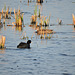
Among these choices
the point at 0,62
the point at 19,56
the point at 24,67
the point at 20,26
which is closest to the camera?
the point at 24,67

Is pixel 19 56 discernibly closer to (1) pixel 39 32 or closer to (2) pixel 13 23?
(1) pixel 39 32

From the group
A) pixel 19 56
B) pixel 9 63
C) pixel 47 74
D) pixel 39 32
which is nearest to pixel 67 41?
pixel 39 32

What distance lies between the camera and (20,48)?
15539 millimetres

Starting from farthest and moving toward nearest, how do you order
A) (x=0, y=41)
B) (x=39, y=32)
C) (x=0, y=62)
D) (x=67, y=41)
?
1. (x=39, y=32)
2. (x=67, y=41)
3. (x=0, y=41)
4. (x=0, y=62)

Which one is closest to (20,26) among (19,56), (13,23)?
(13,23)

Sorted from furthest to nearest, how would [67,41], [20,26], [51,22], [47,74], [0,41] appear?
[51,22]
[20,26]
[67,41]
[0,41]
[47,74]

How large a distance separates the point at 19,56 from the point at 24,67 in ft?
5.91

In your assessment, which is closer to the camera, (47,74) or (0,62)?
(47,74)

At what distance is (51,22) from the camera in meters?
25.2

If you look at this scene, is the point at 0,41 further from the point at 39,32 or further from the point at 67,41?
the point at 39,32

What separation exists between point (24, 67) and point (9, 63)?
81 centimetres

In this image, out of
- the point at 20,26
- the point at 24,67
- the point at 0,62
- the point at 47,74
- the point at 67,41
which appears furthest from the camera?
the point at 20,26

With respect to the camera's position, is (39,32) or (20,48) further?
(39,32)

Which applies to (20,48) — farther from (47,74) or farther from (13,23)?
(13,23)
